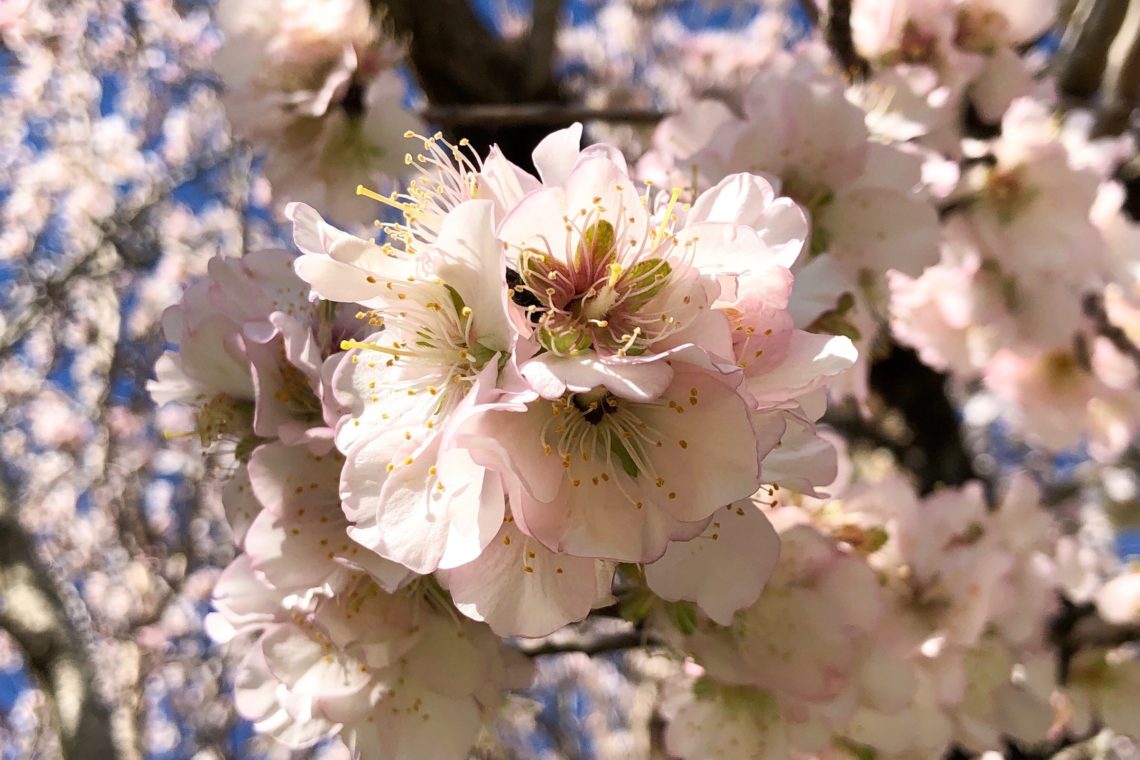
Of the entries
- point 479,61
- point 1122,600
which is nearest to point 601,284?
point 1122,600

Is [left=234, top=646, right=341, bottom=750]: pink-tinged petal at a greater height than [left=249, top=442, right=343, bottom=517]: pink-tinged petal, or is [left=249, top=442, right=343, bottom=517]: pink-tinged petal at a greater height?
[left=249, top=442, right=343, bottom=517]: pink-tinged petal

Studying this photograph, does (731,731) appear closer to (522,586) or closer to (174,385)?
(522,586)

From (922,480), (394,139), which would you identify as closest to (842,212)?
(394,139)

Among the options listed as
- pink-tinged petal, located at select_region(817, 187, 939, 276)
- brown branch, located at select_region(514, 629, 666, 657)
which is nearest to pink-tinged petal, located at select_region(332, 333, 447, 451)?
brown branch, located at select_region(514, 629, 666, 657)

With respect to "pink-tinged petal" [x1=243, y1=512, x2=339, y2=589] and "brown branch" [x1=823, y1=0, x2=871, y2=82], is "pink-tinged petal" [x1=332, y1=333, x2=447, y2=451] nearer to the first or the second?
"pink-tinged petal" [x1=243, y1=512, x2=339, y2=589]

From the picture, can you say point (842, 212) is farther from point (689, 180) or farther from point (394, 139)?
point (394, 139)

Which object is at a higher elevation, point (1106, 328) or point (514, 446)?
point (514, 446)
